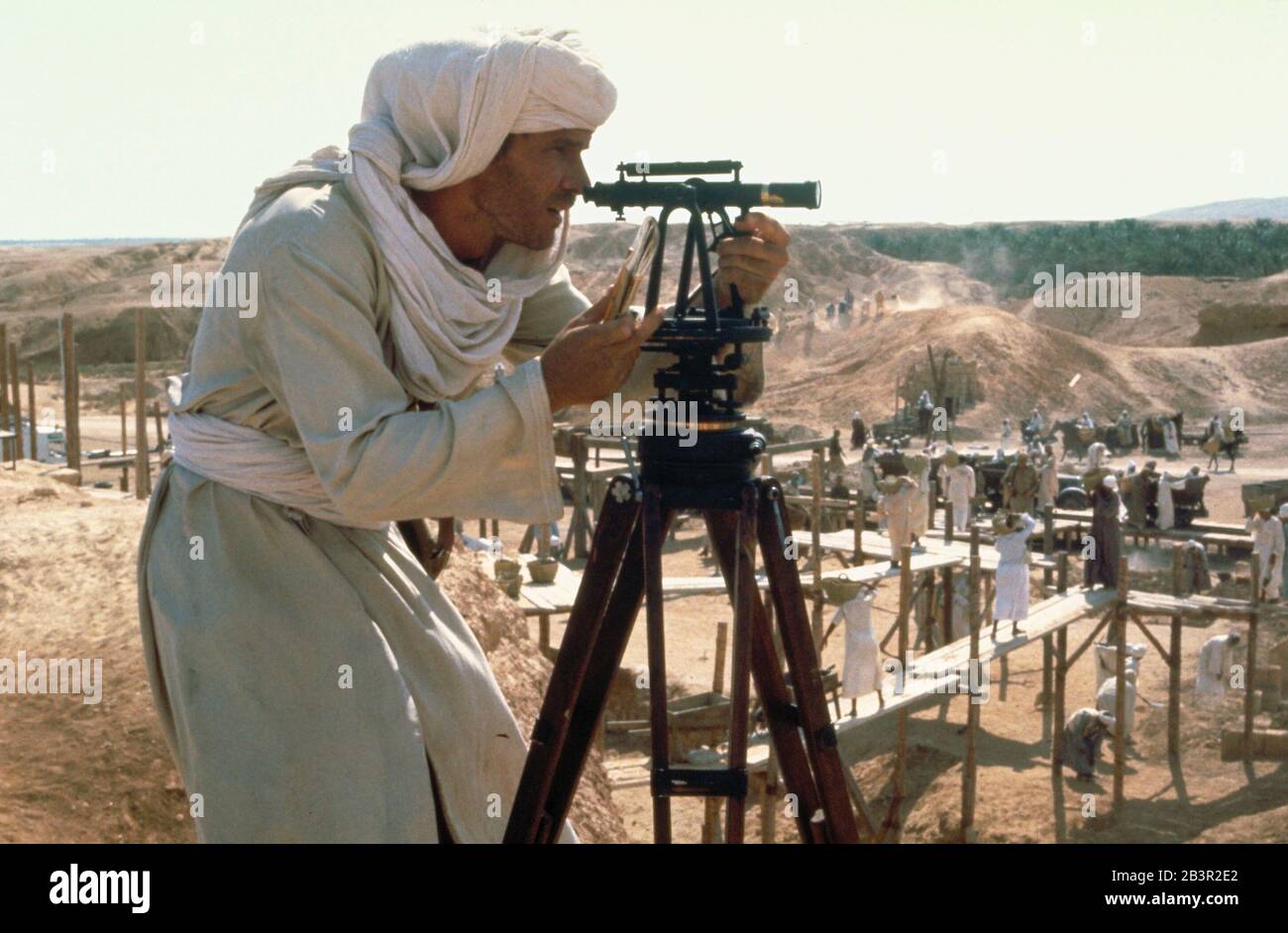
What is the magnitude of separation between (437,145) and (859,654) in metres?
10.0

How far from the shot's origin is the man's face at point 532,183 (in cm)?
211

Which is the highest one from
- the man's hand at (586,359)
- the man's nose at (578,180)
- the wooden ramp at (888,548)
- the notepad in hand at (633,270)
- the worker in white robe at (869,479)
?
the man's nose at (578,180)

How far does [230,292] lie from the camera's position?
195 cm

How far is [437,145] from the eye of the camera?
6.83 feet

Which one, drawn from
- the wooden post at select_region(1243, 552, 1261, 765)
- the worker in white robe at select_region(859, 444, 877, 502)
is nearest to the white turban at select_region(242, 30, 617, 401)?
the wooden post at select_region(1243, 552, 1261, 765)

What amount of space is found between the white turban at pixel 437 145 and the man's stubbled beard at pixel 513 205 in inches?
2.1

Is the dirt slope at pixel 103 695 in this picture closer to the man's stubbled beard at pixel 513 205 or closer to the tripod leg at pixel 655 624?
the tripod leg at pixel 655 624

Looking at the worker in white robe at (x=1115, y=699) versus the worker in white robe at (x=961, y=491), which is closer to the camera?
the worker in white robe at (x=1115, y=699)

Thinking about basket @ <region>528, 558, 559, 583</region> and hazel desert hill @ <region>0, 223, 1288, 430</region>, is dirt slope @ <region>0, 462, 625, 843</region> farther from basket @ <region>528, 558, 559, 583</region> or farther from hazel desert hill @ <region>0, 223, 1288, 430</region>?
hazel desert hill @ <region>0, 223, 1288, 430</region>

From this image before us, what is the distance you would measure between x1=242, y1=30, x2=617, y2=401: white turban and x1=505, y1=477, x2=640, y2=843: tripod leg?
0.38 m

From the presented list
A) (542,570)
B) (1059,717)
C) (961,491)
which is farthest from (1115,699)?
(961,491)

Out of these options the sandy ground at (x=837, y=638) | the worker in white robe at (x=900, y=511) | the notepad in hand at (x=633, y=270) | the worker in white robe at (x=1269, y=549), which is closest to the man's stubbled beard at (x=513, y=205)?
the notepad in hand at (x=633, y=270)

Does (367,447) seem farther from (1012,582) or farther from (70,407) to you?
(70,407)
